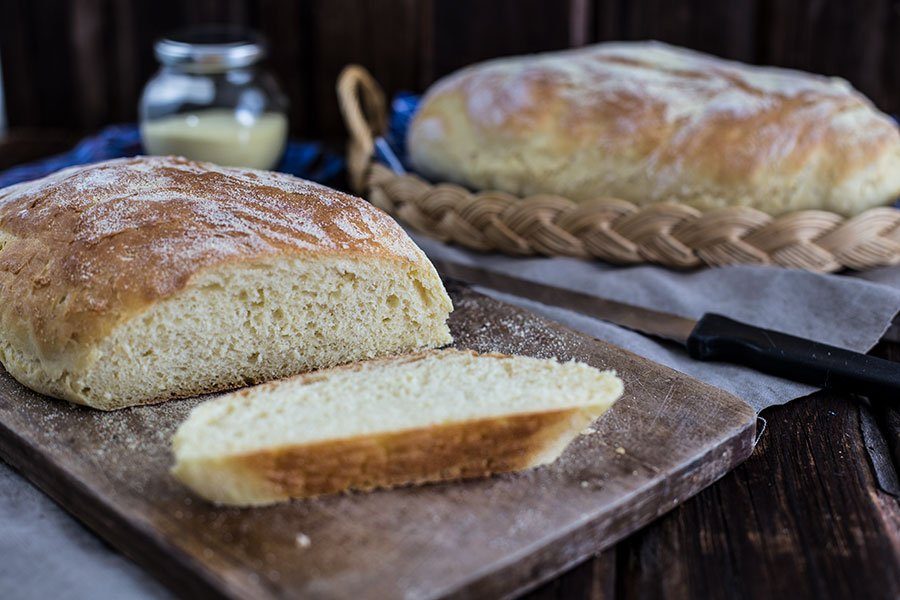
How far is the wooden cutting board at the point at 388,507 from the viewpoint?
5.01ft

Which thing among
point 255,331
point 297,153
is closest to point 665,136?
point 255,331

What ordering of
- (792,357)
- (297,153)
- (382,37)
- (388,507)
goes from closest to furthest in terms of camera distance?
(388,507)
(792,357)
(297,153)
(382,37)

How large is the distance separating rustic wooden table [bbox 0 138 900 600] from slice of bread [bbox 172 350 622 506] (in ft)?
0.83

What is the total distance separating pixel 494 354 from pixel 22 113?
4.16m

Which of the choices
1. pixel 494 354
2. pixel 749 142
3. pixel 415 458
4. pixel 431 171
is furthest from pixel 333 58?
pixel 415 458

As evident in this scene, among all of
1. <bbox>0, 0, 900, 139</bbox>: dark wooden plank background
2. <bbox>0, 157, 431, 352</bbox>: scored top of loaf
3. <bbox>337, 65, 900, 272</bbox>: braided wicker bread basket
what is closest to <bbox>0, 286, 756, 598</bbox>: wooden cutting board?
<bbox>0, 157, 431, 352</bbox>: scored top of loaf

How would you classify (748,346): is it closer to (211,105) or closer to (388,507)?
(388,507)

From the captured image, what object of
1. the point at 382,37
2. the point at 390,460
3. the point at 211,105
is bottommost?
the point at 390,460

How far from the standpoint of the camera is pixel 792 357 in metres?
2.31

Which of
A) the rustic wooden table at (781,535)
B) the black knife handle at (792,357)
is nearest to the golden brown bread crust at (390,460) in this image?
the rustic wooden table at (781,535)

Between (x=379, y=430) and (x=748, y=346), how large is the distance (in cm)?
107

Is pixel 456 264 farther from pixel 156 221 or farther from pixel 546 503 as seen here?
pixel 546 503

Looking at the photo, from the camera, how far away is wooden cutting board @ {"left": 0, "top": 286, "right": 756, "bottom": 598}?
5.01 ft

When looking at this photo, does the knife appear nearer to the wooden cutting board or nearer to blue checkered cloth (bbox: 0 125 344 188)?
the wooden cutting board
